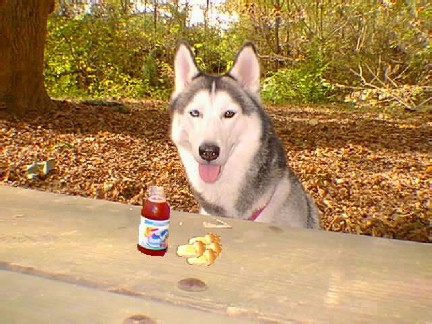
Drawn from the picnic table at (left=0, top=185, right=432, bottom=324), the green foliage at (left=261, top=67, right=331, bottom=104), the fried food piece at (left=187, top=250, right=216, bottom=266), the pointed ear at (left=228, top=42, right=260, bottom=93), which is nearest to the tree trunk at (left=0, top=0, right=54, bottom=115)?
the pointed ear at (left=228, top=42, right=260, bottom=93)

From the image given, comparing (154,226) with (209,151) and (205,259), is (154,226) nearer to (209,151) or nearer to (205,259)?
(205,259)

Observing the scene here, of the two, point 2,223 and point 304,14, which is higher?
point 304,14

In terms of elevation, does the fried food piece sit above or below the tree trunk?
below

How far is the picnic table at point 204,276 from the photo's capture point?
2.95 feet

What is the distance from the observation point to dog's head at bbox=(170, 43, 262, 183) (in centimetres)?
199

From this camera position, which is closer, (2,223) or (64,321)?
(64,321)

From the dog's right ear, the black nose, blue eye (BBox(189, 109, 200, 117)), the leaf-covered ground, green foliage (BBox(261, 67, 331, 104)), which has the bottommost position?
the leaf-covered ground

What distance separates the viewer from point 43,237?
48.8 inches

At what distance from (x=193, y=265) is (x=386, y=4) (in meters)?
6.69

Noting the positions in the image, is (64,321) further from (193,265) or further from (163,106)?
(163,106)

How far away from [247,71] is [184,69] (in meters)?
0.30

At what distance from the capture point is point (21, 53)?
509 cm

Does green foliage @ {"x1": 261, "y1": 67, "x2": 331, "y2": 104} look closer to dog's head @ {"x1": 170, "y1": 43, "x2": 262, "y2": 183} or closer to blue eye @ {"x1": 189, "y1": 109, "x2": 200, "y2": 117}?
dog's head @ {"x1": 170, "y1": 43, "x2": 262, "y2": 183}

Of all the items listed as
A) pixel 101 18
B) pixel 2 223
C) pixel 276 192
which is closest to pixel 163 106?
pixel 101 18
